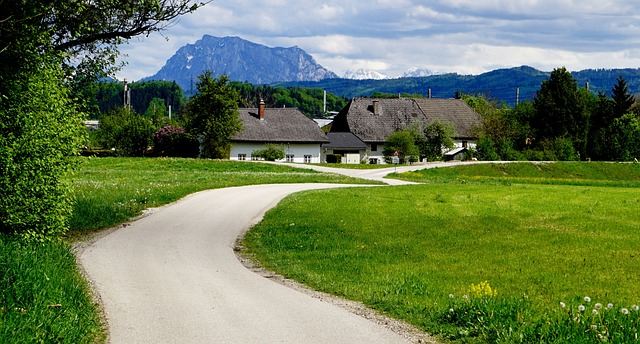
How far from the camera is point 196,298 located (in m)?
12.1

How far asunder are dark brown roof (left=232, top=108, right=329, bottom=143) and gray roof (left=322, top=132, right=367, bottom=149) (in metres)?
3.27

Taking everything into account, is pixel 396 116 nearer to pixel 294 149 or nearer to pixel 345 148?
pixel 345 148

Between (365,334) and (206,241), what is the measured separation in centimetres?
986

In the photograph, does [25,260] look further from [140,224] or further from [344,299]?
[140,224]

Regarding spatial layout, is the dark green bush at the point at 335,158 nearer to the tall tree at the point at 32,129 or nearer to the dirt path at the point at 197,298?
the dirt path at the point at 197,298

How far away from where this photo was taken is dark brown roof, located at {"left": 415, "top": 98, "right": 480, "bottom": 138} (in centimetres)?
10138

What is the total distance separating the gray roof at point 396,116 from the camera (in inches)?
3954

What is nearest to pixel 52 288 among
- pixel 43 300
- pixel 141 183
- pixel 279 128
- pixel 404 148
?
pixel 43 300

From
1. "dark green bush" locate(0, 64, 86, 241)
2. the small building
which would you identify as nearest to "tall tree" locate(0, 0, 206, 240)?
"dark green bush" locate(0, 64, 86, 241)

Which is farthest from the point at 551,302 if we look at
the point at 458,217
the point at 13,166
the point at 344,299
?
the point at 458,217

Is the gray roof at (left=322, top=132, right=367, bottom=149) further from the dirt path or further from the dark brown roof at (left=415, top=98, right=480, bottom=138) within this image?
the dirt path

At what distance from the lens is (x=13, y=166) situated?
14.5 metres

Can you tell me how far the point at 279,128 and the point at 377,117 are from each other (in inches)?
830

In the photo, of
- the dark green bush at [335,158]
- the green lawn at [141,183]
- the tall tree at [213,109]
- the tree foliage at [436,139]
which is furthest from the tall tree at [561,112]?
the green lawn at [141,183]
